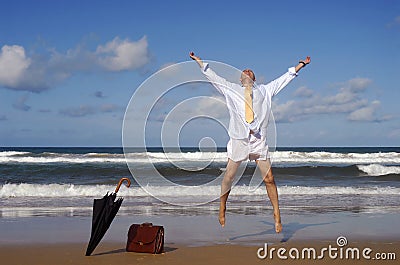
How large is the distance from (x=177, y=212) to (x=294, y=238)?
3.42 m

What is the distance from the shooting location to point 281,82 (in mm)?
6301

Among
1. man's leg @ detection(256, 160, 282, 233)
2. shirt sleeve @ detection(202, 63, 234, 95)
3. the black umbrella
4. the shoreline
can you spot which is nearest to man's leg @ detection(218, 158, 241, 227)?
man's leg @ detection(256, 160, 282, 233)

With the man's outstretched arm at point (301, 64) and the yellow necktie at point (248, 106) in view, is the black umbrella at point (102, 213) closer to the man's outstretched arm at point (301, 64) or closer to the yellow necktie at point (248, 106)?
the yellow necktie at point (248, 106)

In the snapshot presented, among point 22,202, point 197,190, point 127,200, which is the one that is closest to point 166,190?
point 197,190

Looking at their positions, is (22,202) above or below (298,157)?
below

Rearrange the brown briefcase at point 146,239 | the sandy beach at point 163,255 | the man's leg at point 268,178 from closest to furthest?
the sandy beach at point 163,255, the brown briefcase at point 146,239, the man's leg at point 268,178

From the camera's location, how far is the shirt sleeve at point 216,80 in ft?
19.8

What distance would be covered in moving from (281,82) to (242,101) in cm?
56

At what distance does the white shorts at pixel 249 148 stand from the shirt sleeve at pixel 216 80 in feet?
2.02

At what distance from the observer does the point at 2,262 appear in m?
5.60

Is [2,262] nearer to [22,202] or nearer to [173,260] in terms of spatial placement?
[173,260]

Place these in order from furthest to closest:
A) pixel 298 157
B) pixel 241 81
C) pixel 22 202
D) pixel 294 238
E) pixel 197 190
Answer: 1. pixel 298 157
2. pixel 197 190
3. pixel 22 202
4. pixel 294 238
5. pixel 241 81

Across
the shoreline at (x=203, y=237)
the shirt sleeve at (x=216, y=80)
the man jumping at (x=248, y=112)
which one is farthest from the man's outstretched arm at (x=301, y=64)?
the shoreline at (x=203, y=237)

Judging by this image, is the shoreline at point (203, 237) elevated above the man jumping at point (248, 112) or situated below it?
below
